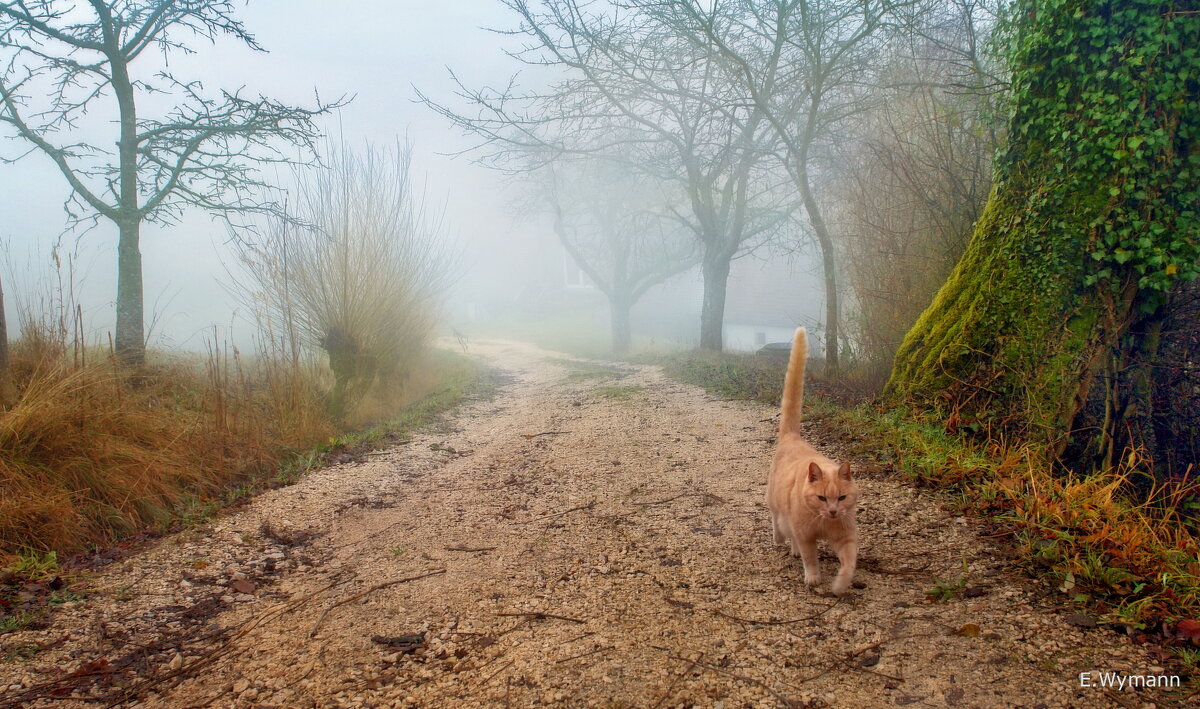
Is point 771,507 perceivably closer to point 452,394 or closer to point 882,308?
point 882,308

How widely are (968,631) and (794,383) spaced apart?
1561 mm

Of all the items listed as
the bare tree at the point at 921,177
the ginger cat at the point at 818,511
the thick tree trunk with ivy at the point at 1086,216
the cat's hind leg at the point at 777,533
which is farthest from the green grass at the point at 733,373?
the ginger cat at the point at 818,511

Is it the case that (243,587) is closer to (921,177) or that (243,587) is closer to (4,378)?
(4,378)

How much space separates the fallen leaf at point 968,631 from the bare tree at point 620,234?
1954cm

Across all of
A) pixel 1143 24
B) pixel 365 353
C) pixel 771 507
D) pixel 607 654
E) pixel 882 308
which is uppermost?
pixel 1143 24

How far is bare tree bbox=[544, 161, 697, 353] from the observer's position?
22.0 metres

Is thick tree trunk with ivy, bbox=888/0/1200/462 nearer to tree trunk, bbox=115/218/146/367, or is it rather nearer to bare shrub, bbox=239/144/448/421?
bare shrub, bbox=239/144/448/421

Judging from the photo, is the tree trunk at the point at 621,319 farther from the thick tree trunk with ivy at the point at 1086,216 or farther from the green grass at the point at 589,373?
the thick tree trunk with ivy at the point at 1086,216

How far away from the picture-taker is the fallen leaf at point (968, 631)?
8.02ft

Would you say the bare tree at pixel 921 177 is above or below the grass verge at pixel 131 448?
above

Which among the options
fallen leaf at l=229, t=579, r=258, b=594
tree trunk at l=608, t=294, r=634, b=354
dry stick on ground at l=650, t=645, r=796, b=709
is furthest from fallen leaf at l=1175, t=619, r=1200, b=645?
tree trunk at l=608, t=294, r=634, b=354

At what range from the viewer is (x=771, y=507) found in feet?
11.4

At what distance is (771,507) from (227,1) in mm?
9702

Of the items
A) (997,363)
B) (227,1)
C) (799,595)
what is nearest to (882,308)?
(997,363)
